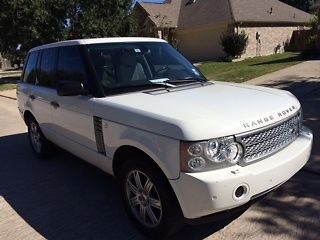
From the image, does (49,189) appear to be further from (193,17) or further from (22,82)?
(193,17)

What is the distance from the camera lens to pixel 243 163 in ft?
11.4

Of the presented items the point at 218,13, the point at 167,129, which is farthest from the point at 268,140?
the point at 218,13

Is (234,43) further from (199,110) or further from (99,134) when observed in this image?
(199,110)

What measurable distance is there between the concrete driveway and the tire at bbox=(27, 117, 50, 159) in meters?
0.17

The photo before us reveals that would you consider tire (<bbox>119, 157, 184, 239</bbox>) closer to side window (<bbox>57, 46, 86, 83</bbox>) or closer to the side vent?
the side vent

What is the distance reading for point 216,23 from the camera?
31.0 metres

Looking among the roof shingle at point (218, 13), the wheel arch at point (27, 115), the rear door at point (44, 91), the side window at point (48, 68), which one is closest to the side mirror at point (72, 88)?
the rear door at point (44, 91)

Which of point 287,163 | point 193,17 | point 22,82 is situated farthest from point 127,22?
point 287,163

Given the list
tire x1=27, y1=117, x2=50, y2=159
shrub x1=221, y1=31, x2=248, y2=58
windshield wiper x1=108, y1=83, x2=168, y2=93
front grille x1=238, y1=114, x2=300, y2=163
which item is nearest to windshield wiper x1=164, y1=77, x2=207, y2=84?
windshield wiper x1=108, y1=83, x2=168, y2=93

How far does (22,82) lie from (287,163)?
517cm

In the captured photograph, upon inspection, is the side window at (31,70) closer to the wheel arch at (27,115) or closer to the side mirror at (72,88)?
the wheel arch at (27,115)

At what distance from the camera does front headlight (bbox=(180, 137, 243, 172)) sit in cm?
332

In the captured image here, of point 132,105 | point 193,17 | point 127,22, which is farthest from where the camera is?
point 193,17

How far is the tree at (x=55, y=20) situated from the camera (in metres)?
25.4
